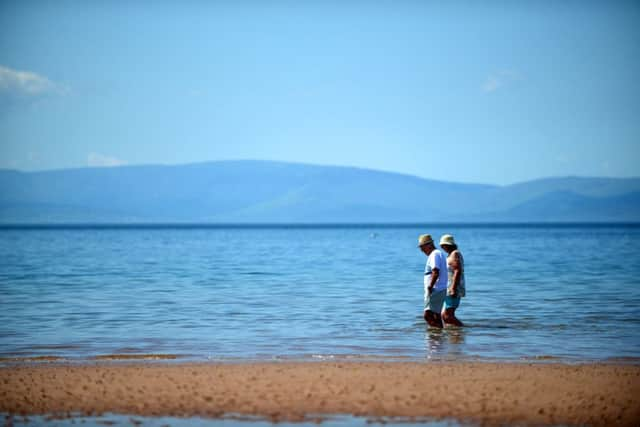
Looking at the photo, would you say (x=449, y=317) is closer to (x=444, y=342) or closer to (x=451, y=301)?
(x=451, y=301)

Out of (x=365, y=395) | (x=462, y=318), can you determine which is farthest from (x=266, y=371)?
(x=462, y=318)

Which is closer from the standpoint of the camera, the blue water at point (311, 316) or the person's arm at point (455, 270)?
the blue water at point (311, 316)

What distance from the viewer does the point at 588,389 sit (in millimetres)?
9375

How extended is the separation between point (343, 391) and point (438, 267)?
5.02 m

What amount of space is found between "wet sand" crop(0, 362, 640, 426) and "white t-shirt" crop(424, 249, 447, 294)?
298 centimetres

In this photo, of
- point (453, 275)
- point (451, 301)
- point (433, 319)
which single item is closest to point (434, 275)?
point (453, 275)

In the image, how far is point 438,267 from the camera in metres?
13.9

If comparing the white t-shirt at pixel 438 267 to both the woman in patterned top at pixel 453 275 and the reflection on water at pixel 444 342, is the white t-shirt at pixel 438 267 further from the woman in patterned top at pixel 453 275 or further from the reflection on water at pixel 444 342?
the reflection on water at pixel 444 342

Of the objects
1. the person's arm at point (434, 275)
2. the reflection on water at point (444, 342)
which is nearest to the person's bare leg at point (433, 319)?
the reflection on water at point (444, 342)

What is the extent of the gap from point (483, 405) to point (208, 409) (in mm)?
2876

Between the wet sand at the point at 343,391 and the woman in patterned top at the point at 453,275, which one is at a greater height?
the woman in patterned top at the point at 453,275

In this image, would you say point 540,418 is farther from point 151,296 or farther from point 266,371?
point 151,296

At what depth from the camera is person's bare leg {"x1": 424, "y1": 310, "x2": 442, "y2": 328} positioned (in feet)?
47.7

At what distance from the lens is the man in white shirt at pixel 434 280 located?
13.9 m
